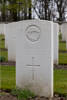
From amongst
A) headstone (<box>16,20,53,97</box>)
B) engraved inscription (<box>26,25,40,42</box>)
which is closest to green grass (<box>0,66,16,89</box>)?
headstone (<box>16,20,53,97</box>)

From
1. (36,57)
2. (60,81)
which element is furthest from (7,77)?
(36,57)

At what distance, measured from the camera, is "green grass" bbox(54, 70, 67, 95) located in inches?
269

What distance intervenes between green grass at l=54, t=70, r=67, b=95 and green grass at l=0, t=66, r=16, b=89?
0.92 meters

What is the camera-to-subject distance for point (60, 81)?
25.2ft

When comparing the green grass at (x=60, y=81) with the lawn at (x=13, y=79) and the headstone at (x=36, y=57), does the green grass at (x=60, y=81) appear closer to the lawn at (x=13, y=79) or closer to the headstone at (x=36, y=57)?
the lawn at (x=13, y=79)

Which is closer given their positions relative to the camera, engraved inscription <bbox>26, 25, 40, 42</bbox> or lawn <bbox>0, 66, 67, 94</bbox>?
engraved inscription <bbox>26, 25, 40, 42</bbox>

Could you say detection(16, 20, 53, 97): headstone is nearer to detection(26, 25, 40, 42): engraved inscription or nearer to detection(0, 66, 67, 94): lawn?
detection(26, 25, 40, 42): engraved inscription

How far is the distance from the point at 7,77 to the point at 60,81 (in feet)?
4.35

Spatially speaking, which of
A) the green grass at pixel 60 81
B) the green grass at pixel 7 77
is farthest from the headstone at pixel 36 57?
the green grass at pixel 7 77

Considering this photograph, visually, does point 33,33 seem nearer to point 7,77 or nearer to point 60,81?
point 60,81

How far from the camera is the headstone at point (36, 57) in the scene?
249 inches

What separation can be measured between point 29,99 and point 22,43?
109cm

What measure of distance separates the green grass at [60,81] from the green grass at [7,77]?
36.1 inches

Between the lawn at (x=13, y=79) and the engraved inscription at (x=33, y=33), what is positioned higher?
the engraved inscription at (x=33, y=33)
